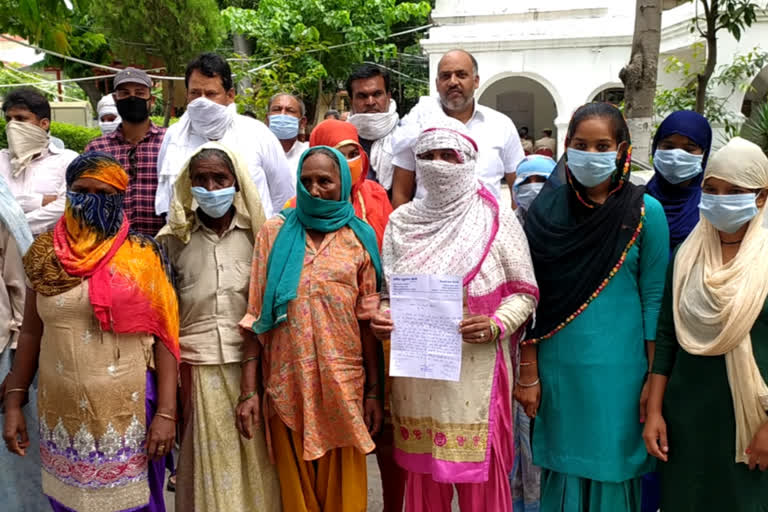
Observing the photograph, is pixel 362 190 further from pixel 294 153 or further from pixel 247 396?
pixel 294 153

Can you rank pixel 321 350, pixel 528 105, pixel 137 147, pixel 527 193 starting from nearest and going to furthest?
pixel 321 350
pixel 527 193
pixel 137 147
pixel 528 105

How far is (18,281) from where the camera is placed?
3.29 meters

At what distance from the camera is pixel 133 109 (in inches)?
151

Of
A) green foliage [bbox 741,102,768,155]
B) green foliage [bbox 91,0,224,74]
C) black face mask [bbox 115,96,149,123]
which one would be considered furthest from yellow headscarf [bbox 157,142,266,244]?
green foliage [bbox 91,0,224,74]

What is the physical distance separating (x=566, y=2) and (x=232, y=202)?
1543 cm

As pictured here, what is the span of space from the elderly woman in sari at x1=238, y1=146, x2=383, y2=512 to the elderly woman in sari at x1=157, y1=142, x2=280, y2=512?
9 centimetres

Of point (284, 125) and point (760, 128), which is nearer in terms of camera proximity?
point (284, 125)

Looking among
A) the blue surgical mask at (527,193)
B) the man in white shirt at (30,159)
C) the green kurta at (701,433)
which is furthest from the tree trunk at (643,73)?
the man in white shirt at (30,159)

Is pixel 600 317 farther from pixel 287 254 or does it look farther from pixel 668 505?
pixel 287 254

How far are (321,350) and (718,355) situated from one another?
150cm

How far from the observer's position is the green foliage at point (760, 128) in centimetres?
671

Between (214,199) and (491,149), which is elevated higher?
(491,149)

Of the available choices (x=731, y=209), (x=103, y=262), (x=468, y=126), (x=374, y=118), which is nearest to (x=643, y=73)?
(x=468, y=126)

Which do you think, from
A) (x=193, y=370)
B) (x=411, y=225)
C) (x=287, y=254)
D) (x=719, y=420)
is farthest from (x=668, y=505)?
(x=193, y=370)
